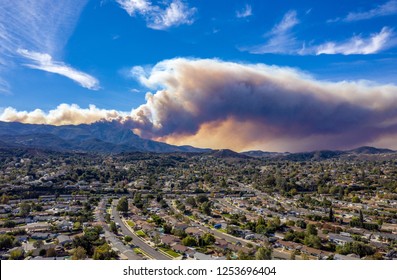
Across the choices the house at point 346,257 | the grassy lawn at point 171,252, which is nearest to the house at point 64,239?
the grassy lawn at point 171,252

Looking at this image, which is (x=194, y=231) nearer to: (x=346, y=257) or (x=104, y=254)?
(x=104, y=254)

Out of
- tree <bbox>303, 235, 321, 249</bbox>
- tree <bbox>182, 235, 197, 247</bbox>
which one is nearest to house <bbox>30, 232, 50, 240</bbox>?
tree <bbox>182, 235, 197, 247</bbox>

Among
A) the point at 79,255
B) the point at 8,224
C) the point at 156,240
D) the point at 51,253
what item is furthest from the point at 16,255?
the point at 8,224

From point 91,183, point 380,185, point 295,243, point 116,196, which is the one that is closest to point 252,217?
point 295,243

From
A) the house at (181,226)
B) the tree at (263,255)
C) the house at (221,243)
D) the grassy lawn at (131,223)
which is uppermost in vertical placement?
the tree at (263,255)

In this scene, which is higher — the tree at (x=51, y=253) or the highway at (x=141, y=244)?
the tree at (x=51, y=253)

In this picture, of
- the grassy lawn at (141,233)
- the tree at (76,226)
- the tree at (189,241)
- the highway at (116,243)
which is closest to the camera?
the highway at (116,243)

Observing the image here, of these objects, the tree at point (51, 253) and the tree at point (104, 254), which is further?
the tree at point (51, 253)

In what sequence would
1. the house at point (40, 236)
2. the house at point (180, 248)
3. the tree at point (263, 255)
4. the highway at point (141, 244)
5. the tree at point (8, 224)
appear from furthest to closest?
1. the tree at point (8, 224)
2. the house at point (40, 236)
3. the house at point (180, 248)
4. the highway at point (141, 244)
5. the tree at point (263, 255)

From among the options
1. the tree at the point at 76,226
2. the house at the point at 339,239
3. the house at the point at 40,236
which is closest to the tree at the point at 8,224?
the house at the point at 40,236

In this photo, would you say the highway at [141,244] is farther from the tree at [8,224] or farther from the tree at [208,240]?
the tree at [8,224]

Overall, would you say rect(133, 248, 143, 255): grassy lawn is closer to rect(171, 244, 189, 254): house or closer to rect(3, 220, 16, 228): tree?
rect(171, 244, 189, 254): house

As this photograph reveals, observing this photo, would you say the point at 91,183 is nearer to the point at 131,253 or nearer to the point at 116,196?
the point at 116,196
